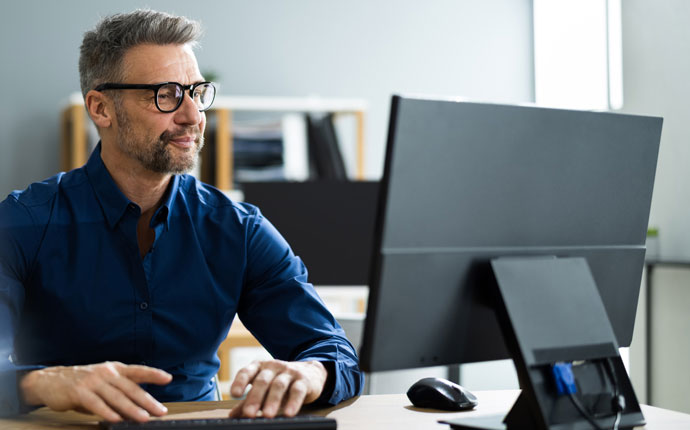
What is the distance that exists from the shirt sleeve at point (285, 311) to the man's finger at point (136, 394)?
333 mm

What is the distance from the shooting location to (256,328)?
155cm

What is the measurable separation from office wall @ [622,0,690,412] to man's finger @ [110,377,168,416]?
2351mm

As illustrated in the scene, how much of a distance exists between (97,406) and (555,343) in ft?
1.95

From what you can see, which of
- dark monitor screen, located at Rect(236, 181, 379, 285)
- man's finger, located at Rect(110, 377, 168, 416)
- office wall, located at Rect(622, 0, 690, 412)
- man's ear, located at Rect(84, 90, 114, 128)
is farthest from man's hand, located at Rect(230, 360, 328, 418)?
office wall, located at Rect(622, 0, 690, 412)

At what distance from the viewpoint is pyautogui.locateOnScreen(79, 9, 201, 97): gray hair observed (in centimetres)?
A: 159

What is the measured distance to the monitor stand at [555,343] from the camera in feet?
3.28

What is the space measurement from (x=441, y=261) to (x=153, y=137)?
2.54 ft

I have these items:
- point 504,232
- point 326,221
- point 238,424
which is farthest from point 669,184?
point 238,424

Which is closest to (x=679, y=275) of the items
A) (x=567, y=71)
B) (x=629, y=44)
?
(x=629, y=44)

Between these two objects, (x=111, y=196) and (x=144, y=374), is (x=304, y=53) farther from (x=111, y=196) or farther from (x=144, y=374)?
(x=144, y=374)

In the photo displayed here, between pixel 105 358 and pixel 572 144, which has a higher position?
pixel 572 144

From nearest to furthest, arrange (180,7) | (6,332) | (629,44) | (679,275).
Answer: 1. (6,332)
2. (679,275)
3. (629,44)
4. (180,7)

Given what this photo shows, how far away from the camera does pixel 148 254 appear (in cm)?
148

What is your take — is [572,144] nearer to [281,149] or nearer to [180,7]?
[281,149]
